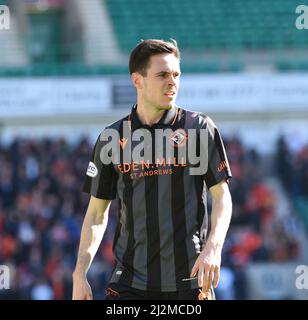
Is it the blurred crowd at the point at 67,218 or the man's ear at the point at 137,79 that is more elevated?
the man's ear at the point at 137,79

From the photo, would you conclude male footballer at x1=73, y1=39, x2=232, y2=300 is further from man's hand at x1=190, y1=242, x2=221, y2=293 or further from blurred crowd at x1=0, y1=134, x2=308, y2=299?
blurred crowd at x1=0, y1=134, x2=308, y2=299

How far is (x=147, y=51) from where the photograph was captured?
4535 millimetres

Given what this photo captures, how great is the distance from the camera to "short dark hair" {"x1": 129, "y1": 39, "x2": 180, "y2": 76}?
14.8 feet

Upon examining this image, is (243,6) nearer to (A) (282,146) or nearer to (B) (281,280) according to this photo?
(A) (282,146)

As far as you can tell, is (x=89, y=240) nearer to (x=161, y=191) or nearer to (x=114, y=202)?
(x=161, y=191)

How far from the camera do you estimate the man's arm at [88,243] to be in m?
4.48

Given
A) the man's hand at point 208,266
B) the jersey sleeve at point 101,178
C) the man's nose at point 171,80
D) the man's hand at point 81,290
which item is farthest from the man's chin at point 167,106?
the man's hand at point 81,290

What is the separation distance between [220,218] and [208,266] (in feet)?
0.98

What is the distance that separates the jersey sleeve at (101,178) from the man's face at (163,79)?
379 millimetres

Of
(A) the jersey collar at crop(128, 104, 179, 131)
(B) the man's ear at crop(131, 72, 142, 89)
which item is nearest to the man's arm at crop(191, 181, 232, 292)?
(A) the jersey collar at crop(128, 104, 179, 131)

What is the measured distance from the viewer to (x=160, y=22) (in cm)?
1811

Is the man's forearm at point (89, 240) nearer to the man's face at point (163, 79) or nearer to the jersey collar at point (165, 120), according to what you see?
the jersey collar at point (165, 120)

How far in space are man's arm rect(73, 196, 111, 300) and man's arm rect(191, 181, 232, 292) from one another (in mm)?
512

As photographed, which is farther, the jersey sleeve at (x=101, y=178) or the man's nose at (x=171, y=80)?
the jersey sleeve at (x=101, y=178)
